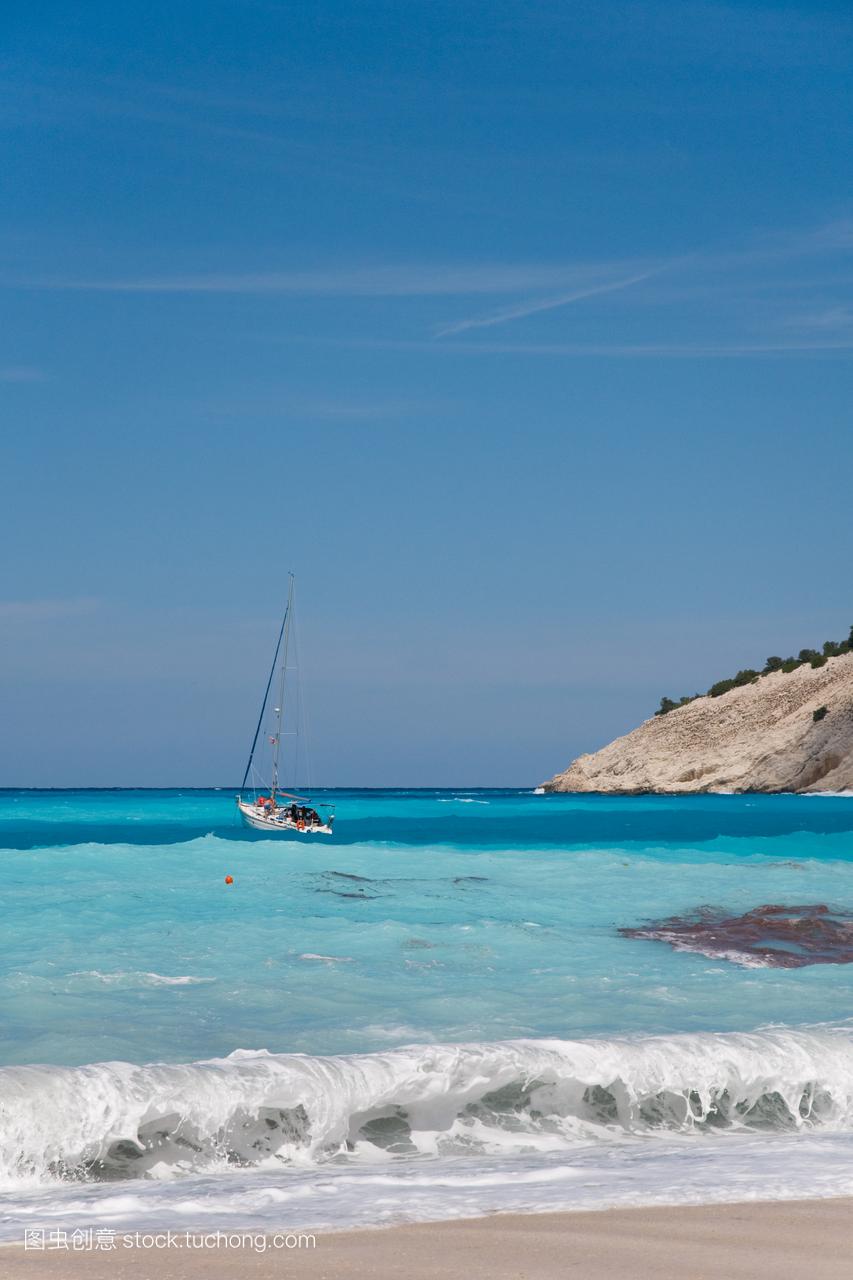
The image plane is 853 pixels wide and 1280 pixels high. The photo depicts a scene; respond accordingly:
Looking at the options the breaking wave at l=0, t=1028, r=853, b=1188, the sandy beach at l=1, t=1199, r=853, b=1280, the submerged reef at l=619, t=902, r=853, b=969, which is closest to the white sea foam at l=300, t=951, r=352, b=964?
the submerged reef at l=619, t=902, r=853, b=969

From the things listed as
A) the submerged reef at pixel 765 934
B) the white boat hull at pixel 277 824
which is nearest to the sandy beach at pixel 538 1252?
the submerged reef at pixel 765 934

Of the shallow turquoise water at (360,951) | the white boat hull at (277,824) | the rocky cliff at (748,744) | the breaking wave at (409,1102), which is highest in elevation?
the rocky cliff at (748,744)

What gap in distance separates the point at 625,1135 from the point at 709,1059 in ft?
3.41

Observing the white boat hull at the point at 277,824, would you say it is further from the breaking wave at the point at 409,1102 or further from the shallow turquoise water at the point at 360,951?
the breaking wave at the point at 409,1102

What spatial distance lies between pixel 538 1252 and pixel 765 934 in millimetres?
13432

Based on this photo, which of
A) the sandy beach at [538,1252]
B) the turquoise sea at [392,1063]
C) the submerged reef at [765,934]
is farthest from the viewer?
the submerged reef at [765,934]

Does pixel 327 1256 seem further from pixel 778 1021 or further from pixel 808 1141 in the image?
pixel 778 1021

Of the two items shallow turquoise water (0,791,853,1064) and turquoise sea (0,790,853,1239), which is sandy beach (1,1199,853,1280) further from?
shallow turquoise water (0,791,853,1064)

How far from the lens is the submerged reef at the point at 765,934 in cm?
1510

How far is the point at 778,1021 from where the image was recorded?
1084cm

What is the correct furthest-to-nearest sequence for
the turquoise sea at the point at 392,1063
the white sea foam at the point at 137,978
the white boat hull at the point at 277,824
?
the white boat hull at the point at 277,824, the white sea foam at the point at 137,978, the turquoise sea at the point at 392,1063

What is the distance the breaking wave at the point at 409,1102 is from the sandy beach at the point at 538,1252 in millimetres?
1780

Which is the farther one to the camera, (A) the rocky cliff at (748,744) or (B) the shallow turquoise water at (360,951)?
(A) the rocky cliff at (748,744)

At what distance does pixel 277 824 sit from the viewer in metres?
51.3
